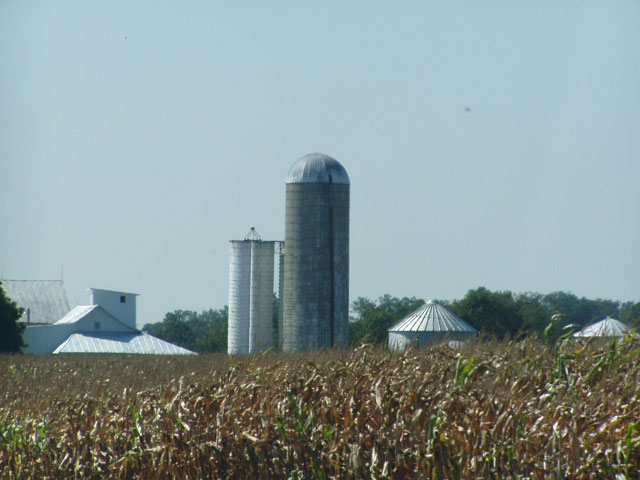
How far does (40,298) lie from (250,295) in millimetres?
39214

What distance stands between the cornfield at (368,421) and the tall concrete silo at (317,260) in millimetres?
28955

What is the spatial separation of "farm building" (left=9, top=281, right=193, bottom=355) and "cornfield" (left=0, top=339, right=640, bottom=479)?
4404 cm

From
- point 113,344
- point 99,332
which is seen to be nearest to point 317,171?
point 113,344

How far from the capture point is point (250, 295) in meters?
48.9

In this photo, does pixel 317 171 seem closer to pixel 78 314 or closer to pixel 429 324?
pixel 429 324

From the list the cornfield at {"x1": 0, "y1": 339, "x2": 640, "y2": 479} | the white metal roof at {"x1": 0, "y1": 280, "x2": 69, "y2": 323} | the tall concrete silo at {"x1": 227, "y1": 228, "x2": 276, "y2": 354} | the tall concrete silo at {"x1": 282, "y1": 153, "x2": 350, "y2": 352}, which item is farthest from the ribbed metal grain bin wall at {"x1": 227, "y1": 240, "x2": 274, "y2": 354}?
the white metal roof at {"x1": 0, "y1": 280, "x2": 69, "y2": 323}

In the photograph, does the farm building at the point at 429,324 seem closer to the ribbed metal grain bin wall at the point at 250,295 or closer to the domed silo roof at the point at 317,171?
the ribbed metal grain bin wall at the point at 250,295

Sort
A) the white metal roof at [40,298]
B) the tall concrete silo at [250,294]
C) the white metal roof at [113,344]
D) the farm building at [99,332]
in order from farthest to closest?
the white metal roof at [40,298]
the farm building at [99,332]
the white metal roof at [113,344]
the tall concrete silo at [250,294]

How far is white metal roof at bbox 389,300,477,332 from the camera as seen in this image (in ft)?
161

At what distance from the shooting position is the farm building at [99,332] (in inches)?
2496

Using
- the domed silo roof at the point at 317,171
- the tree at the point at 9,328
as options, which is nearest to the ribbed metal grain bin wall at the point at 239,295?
the domed silo roof at the point at 317,171

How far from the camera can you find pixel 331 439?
10172 millimetres

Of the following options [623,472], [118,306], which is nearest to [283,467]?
[623,472]

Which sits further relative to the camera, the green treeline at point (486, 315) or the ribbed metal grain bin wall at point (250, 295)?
the green treeline at point (486, 315)
